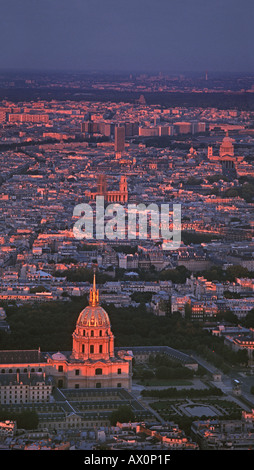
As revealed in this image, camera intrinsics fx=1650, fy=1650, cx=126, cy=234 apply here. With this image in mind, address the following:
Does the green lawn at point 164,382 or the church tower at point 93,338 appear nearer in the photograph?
the green lawn at point 164,382

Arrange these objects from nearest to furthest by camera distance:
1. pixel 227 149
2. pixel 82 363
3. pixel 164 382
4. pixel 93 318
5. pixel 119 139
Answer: pixel 82 363, pixel 164 382, pixel 93 318, pixel 227 149, pixel 119 139

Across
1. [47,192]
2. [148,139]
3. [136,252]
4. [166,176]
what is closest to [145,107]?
[148,139]

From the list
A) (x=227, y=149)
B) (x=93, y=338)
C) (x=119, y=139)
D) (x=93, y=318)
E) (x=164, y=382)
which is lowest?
(x=119, y=139)

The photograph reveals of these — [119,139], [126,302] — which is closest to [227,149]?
[119,139]

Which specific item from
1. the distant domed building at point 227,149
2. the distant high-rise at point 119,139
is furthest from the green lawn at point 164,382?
the distant high-rise at point 119,139

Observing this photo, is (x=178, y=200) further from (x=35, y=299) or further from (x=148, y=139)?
(x=148, y=139)

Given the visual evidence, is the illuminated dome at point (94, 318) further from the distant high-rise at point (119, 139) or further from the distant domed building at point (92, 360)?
the distant high-rise at point (119, 139)

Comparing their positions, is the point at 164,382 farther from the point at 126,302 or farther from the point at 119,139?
the point at 119,139

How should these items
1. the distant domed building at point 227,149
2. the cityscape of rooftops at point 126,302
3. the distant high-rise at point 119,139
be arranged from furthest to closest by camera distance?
the distant high-rise at point 119,139 < the distant domed building at point 227,149 < the cityscape of rooftops at point 126,302
